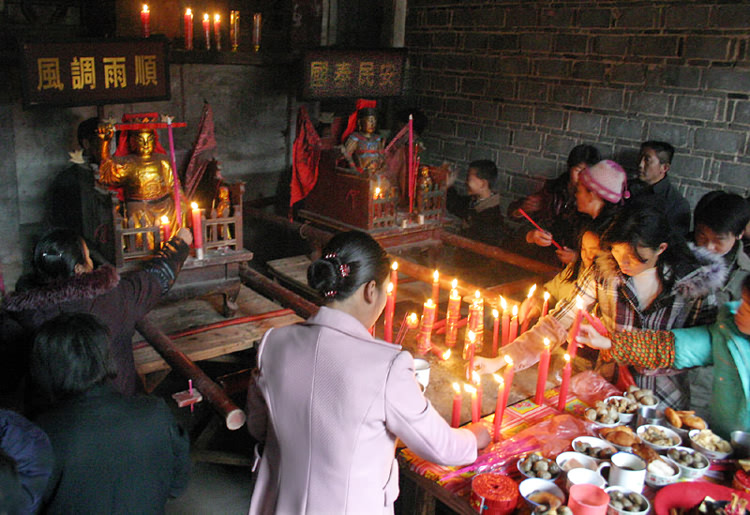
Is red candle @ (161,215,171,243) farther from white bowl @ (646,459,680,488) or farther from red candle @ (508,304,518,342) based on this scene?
white bowl @ (646,459,680,488)

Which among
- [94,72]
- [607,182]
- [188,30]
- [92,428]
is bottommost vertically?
[92,428]

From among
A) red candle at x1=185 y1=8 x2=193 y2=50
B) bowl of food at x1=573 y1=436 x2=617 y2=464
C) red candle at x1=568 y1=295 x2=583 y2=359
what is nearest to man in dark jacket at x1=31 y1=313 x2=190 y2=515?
bowl of food at x1=573 y1=436 x2=617 y2=464

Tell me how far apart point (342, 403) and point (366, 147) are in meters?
4.03

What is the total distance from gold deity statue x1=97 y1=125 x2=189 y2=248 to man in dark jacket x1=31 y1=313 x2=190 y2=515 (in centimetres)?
199

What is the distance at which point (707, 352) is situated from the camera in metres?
2.67

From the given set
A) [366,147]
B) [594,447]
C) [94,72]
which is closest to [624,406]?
[594,447]

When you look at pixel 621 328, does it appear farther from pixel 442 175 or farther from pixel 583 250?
pixel 442 175

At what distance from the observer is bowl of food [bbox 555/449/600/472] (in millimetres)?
2240

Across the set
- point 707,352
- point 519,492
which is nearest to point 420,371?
point 519,492

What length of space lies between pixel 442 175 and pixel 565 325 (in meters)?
2.50

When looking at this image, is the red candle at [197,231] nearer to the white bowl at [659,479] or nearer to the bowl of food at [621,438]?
the bowl of food at [621,438]

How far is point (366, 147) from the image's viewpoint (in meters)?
5.54

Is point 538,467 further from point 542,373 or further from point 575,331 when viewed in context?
point 575,331

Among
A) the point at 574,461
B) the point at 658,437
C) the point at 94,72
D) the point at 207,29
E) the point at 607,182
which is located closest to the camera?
the point at 574,461
